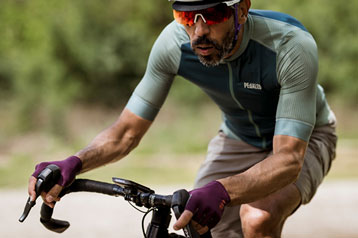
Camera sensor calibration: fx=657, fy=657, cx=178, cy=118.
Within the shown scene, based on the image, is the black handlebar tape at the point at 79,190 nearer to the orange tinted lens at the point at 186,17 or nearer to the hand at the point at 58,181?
the hand at the point at 58,181

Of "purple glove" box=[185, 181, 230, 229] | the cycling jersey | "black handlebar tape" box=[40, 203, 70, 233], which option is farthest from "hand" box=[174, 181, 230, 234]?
"black handlebar tape" box=[40, 203, 70, 233]

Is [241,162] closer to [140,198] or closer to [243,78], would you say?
[243,78]

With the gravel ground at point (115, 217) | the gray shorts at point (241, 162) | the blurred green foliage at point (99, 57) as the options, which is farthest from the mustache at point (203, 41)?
the blurred green foliage at point (99, 57)

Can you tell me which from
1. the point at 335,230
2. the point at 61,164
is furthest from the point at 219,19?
the point at 335,230

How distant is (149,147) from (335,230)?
7429 millimetres

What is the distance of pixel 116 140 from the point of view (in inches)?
151

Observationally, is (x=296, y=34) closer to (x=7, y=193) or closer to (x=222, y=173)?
(x=222, y=173)

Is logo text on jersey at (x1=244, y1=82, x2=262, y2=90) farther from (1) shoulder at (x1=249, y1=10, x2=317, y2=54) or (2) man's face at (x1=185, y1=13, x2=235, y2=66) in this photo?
(2) man's face at (x1=185, y1=13, x2=235, y2=66)

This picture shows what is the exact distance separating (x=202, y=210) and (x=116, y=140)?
4.13 ft

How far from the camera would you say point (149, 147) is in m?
15.2

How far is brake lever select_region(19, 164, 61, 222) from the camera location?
3102 millimetres

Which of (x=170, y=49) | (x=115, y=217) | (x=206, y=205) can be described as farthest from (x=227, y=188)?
(x=115, y=217)

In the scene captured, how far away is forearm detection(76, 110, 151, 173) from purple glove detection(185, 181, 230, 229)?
1.00 m

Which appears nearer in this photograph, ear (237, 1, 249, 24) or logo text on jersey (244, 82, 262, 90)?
ear (237, 1, 249, 24)
